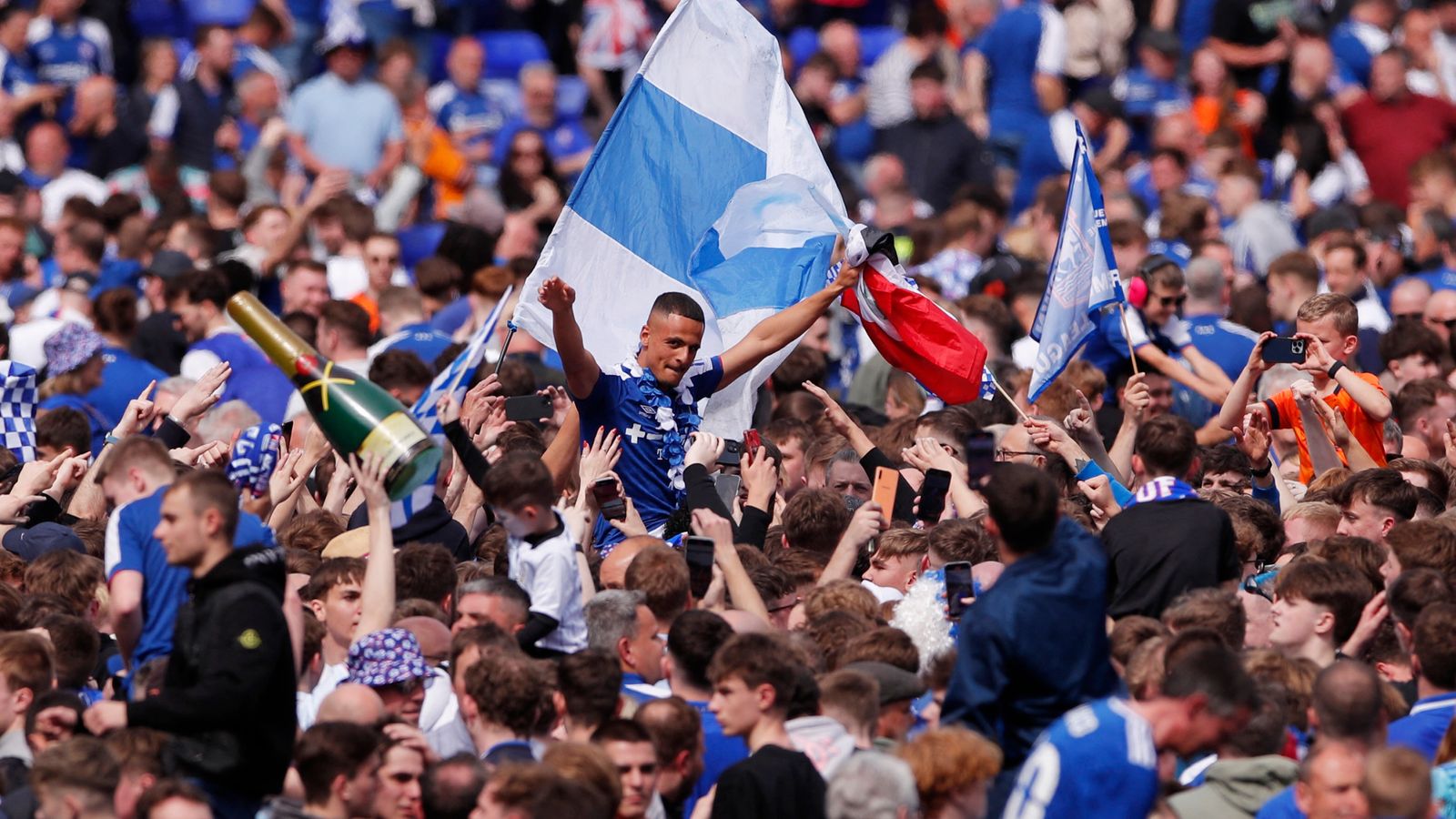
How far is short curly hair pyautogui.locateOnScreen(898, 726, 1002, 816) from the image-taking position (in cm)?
615

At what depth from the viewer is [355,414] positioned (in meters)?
7.36

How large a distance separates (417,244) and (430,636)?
10266mm

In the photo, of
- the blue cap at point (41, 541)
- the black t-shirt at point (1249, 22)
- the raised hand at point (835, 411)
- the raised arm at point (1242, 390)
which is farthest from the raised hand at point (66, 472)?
the black t-shirt at point (1249, 22)

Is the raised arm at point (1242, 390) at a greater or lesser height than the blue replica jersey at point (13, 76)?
greater

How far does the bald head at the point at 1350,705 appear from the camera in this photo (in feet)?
21.1

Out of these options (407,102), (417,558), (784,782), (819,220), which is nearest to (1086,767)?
(784,782)

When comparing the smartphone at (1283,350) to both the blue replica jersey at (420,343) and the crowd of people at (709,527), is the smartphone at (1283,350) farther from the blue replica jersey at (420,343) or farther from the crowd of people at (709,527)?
the blue replica jersey at (420,343)

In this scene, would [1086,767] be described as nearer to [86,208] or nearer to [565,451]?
[565,451]

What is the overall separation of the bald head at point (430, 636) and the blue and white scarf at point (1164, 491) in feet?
9.28

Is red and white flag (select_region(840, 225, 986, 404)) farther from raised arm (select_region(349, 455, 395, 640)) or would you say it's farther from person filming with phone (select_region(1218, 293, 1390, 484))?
raised arm (select_region(349, 455, 395, 640))

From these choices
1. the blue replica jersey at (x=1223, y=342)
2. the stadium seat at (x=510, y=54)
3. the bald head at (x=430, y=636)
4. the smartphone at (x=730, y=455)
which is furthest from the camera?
the stadium seat at (x=510, y=54)

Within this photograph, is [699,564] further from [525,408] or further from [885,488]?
[885,488]

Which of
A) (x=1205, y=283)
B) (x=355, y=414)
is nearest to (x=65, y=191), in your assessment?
(x=1205, y=283)

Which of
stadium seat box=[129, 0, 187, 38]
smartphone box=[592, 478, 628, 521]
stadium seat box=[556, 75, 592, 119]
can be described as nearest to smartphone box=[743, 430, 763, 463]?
smartphone box=[592, 478, 628, 521]
